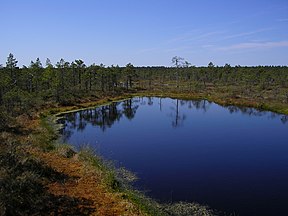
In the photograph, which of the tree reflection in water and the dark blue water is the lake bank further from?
the dark blue water

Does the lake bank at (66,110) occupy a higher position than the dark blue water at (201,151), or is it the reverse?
the lake bank at (66,110)

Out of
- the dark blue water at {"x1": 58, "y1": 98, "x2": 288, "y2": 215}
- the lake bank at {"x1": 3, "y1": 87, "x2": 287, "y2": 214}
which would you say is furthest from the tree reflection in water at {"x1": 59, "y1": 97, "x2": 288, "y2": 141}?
the lake bank at {"x1": 3, "y1": 87, "x2": 287, "y2": 214}

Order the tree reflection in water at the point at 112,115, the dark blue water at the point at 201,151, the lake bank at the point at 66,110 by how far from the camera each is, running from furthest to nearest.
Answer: the tree reflection in water at the point at 112,115
the lake bank at the point at 66,110
the dark blue water at the point at 201,151

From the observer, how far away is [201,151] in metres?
30.0

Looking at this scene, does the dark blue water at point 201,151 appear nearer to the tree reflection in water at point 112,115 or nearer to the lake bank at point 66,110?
the tree reflection in water at point 112,115

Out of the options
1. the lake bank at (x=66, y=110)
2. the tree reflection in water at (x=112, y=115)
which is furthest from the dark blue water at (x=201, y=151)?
the lake bank at (x=66, y=110)

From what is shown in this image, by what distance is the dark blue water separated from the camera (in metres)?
19.5

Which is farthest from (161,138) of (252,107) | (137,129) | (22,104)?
(252,107)

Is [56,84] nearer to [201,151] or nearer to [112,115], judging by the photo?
[112,115]

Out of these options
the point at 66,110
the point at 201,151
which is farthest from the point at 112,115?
the point at 201,151

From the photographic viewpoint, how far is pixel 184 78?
13662 cm

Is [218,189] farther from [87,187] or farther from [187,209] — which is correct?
[87,187]

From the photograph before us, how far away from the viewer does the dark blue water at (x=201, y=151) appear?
19.5m

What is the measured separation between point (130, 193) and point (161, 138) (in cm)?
1862
